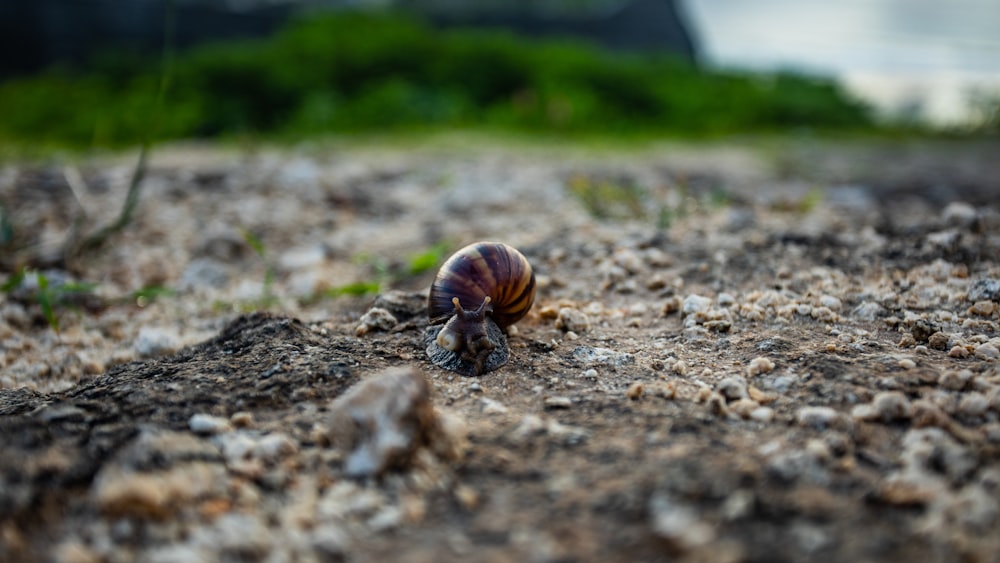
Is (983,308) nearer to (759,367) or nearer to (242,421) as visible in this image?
(759,367)

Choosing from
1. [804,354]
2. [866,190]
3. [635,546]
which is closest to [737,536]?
[635,546]

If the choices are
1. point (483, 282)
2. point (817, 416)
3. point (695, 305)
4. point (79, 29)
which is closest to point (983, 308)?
point (695, 305)

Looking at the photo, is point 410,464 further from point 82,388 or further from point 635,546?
point 82,388

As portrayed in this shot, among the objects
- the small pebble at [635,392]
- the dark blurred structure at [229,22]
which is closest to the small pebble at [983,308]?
the small pebble at [635,392]

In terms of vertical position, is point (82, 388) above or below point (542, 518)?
below

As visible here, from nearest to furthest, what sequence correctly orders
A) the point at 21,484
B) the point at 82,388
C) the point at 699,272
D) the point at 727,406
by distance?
the point at 21,484
the point at 727,406
the point at 82,388
the point at 699,272

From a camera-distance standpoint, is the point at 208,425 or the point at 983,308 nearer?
the point at 208,425

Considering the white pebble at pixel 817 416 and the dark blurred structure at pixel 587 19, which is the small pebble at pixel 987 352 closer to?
the white pebble at pixel 817 416
